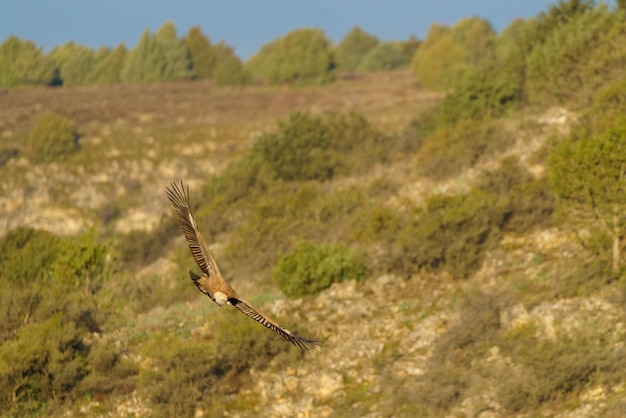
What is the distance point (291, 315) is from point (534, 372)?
6111mm

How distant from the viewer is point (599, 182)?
703 inches

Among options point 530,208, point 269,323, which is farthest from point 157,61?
point 269,323

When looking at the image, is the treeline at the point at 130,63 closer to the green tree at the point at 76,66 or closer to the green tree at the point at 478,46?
the green tree at the point at 76,66

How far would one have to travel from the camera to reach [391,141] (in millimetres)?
38281

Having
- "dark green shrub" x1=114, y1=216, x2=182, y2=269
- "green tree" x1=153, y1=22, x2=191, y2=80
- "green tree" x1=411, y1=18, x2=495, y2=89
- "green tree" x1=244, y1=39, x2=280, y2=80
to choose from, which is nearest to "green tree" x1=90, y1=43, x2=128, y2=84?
"green tree" x1=153, y1=22, x2=191, y2=80

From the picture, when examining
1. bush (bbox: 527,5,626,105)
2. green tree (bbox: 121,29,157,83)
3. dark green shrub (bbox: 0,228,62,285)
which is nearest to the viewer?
dark green shrub (bbox: 0,228,62,285)

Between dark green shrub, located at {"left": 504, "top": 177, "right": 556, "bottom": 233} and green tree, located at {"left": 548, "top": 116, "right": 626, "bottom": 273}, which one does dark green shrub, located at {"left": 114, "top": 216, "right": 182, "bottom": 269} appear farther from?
green tree, located at {"left": 548, "top": 116, "right": 626, "bottom": 273}

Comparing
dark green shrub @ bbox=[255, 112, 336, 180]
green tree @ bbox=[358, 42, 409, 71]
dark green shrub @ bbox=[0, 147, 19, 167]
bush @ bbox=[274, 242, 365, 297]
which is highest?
green tree @ bbox=[358, 42, 409, 71]

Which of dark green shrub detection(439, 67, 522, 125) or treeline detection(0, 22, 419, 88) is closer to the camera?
dark green shrub detection(439, 67, 522, 125)

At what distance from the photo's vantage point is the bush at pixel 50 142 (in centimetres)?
4953

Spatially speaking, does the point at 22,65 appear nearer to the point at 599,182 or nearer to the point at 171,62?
the point at 171,62

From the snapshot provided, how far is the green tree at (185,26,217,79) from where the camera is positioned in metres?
107

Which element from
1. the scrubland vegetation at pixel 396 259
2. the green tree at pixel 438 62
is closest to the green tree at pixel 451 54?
the green tree at pixel 438 62

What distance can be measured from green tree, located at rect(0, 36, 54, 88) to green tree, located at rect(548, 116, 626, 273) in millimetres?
84200
